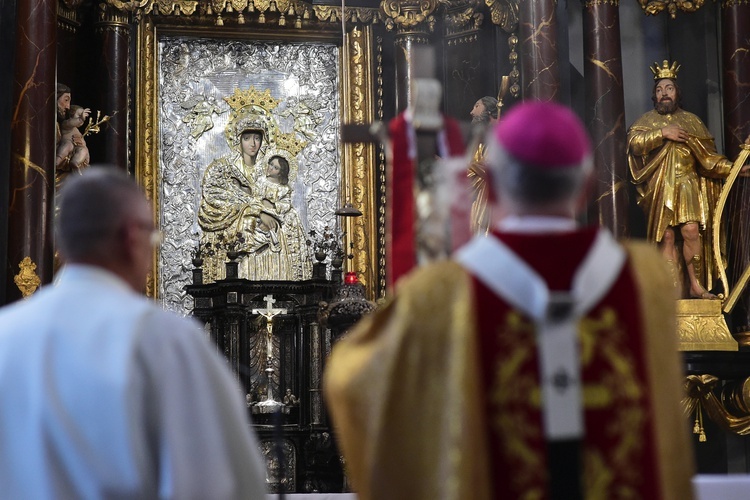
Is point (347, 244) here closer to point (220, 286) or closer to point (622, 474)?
point (220, 286)

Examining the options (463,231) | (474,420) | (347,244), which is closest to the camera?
(474,420)

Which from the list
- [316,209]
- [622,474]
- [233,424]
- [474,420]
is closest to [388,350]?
[474,420]

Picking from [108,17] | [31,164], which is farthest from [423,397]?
[108,17]

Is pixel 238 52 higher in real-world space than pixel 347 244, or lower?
higher

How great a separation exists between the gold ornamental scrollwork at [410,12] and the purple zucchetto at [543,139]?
9.61 metres

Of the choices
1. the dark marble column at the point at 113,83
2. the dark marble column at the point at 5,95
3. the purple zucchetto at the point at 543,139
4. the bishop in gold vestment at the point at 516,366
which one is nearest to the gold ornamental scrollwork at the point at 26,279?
the dark marble column at the point at 5,95

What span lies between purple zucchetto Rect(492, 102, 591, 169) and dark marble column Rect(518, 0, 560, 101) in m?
7.86

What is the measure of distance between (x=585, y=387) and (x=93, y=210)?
133 cm

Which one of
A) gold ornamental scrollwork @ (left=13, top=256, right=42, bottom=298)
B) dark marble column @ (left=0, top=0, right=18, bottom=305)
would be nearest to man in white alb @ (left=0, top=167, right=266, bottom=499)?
gold ornamental scrollwork @ (left=13, top=256, right=42, bottom=298)

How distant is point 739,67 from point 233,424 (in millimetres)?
8918

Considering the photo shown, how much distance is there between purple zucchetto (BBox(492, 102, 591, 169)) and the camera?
9.19 ft

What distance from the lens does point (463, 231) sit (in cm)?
327

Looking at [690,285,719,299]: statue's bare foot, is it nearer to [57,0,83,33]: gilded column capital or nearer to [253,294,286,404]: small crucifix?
[253,294,286,404]: small crucifix

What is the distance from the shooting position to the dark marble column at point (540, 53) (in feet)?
35.0
